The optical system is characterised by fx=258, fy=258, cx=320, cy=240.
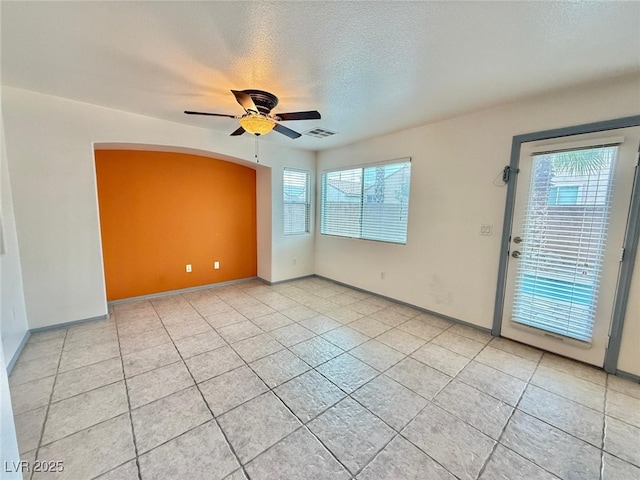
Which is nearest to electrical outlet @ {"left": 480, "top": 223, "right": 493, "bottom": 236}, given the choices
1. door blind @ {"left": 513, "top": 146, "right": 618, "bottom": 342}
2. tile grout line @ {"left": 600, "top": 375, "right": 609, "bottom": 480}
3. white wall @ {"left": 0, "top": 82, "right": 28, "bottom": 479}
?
door blind @ {"left": 513, "top": 146, "right": 618, "bottom": 342}

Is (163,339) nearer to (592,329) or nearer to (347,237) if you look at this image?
(347,237)

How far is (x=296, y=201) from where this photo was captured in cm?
484

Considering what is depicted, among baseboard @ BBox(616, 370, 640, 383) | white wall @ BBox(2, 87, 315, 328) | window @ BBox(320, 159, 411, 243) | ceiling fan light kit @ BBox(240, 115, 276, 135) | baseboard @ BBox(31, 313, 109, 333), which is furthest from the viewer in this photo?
window @ BBox(320, 159, 411, 243)

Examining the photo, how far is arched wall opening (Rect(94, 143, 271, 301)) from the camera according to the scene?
143 inches

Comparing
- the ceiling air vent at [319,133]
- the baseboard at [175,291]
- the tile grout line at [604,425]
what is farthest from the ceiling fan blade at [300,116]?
the baseboard at [175,291]

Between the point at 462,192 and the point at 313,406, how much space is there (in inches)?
109

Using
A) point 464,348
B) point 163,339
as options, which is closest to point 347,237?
point 464,348

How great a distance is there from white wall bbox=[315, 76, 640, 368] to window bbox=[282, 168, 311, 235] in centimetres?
135

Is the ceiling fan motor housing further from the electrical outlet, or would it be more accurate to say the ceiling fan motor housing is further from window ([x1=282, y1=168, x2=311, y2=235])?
the electrical outlet

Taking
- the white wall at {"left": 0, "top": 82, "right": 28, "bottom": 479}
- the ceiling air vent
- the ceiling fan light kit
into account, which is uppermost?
the ceiling air vent

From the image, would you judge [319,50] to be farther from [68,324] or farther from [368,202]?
[68,324]

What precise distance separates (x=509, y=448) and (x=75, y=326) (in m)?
4.23

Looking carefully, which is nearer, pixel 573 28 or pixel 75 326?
pixel 573 28

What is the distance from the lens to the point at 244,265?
16.3 ft
